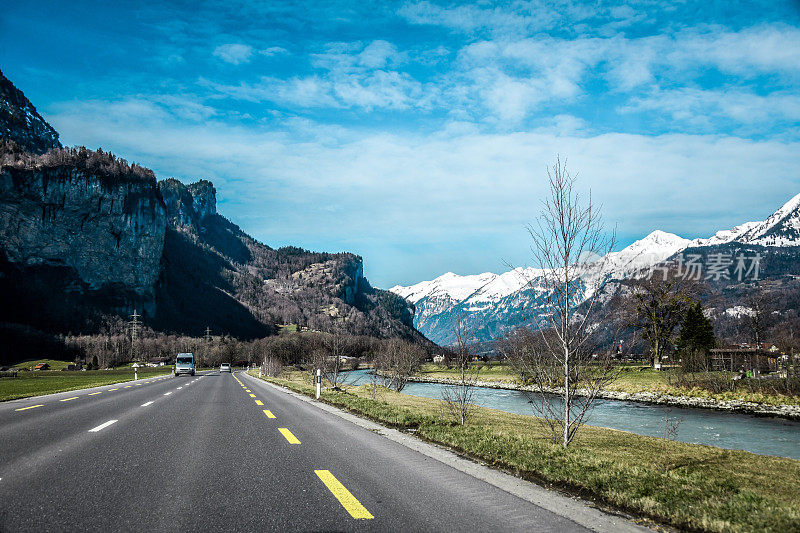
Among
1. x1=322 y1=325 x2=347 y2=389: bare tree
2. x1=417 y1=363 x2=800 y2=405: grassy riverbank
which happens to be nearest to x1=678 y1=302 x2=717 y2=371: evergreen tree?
x1=417 y1=363 x2=800 y2=405: grassy riverbank

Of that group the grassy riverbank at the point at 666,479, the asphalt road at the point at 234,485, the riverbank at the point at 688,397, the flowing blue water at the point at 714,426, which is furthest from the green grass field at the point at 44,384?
the riverbank at the point at 688,397

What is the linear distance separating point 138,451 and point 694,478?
8844mm

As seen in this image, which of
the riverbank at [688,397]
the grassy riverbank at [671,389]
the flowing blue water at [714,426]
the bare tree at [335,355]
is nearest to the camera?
the flowing blue water at [714,426]

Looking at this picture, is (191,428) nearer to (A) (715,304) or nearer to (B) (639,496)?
(B) (639,496)

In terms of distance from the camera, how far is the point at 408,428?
12.6 meters

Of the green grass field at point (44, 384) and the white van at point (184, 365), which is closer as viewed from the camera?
the green grass field at point (44, 384)

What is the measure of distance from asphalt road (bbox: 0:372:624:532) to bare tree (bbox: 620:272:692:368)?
1972 inches

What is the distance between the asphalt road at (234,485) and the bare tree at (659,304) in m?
50.1

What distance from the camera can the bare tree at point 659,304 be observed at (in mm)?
52375

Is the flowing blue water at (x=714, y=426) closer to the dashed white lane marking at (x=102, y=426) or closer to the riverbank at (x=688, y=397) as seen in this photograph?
the riverbank at (x=688, y=397)

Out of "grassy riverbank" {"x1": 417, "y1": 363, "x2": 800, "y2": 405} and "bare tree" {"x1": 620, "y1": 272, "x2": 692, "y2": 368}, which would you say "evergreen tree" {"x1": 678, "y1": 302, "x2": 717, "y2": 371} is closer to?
"bare tree" {"x1": 620, "y1": 272, "x2": 692, "y2": 368}

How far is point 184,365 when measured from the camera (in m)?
63.2

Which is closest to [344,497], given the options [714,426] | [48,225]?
[714,426]

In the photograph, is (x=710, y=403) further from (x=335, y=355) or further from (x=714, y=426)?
(x=335, y=355)
